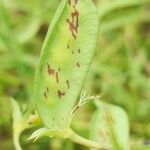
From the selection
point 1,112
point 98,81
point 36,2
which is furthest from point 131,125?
point 36,2

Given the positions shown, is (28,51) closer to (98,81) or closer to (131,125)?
(98,81)

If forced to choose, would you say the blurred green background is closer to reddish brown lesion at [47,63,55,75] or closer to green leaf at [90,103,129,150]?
green leaf at [90,103,129,150]

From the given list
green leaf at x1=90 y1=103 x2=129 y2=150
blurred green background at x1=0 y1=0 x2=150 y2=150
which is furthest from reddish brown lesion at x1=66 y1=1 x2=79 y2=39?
blurred green background at x1=0 y1=0 x2=150 y2=150

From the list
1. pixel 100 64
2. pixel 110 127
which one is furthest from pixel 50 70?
pixel 100 64

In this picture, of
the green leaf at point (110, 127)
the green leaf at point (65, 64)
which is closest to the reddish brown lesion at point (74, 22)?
the green leaf at point (65, 64)

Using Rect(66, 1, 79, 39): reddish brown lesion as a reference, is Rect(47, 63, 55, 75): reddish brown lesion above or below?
below

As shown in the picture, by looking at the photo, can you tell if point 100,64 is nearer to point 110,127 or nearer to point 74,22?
point 110,127
